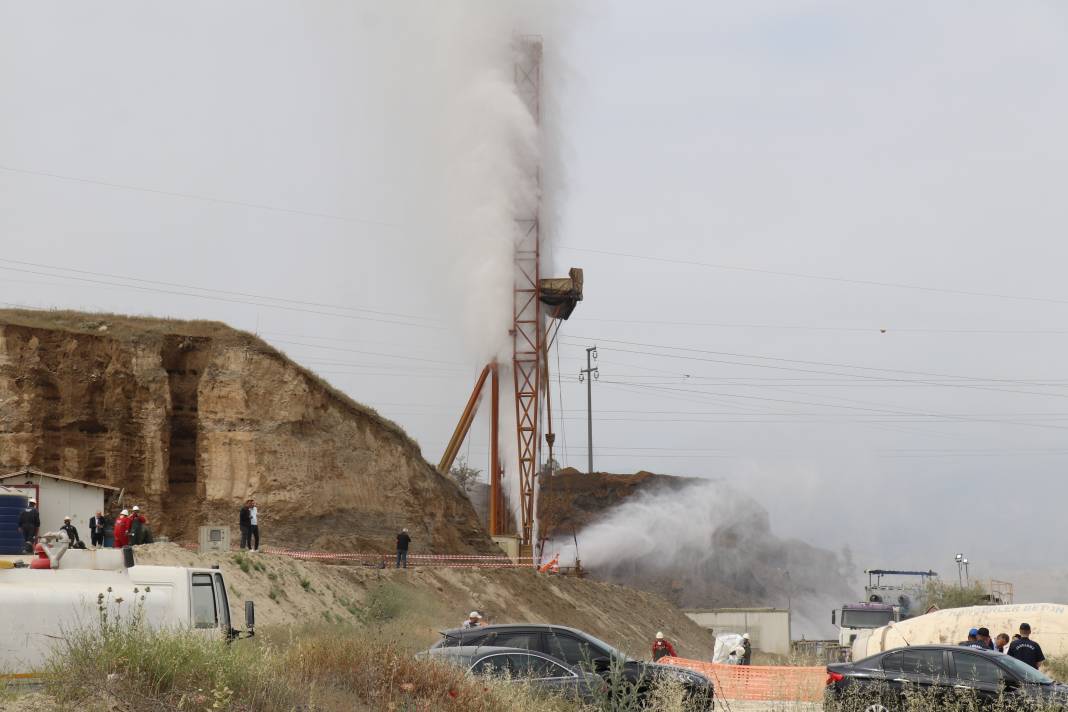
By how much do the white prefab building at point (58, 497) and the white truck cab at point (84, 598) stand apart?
20057 millimetres

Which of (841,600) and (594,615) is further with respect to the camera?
(841,600)

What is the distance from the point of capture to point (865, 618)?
137 ft

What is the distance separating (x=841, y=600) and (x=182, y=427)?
81.6 meters

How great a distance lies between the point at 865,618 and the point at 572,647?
84.9 feet

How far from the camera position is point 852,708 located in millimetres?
17531

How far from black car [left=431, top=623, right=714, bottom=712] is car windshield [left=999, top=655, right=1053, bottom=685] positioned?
14.5 feet

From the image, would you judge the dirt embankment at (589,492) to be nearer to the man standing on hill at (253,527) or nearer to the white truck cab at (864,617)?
the white truck cab at (864,617)

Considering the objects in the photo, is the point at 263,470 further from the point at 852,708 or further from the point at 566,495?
the point at 566,495

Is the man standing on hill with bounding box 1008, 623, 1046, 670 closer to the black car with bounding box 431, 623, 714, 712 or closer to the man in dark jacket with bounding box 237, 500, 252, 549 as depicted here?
the black car with bounding box 431, 623, 714, 712

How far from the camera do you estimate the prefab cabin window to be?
17.5 meters

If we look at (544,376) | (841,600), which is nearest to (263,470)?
(544,376)

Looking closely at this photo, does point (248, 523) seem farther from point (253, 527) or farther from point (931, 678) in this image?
point (931, 678)

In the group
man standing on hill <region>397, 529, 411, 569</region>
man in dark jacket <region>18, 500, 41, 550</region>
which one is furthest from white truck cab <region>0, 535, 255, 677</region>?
man standing on hill <region>397, 529, 411, 569</region>

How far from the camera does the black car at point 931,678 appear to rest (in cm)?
1731
